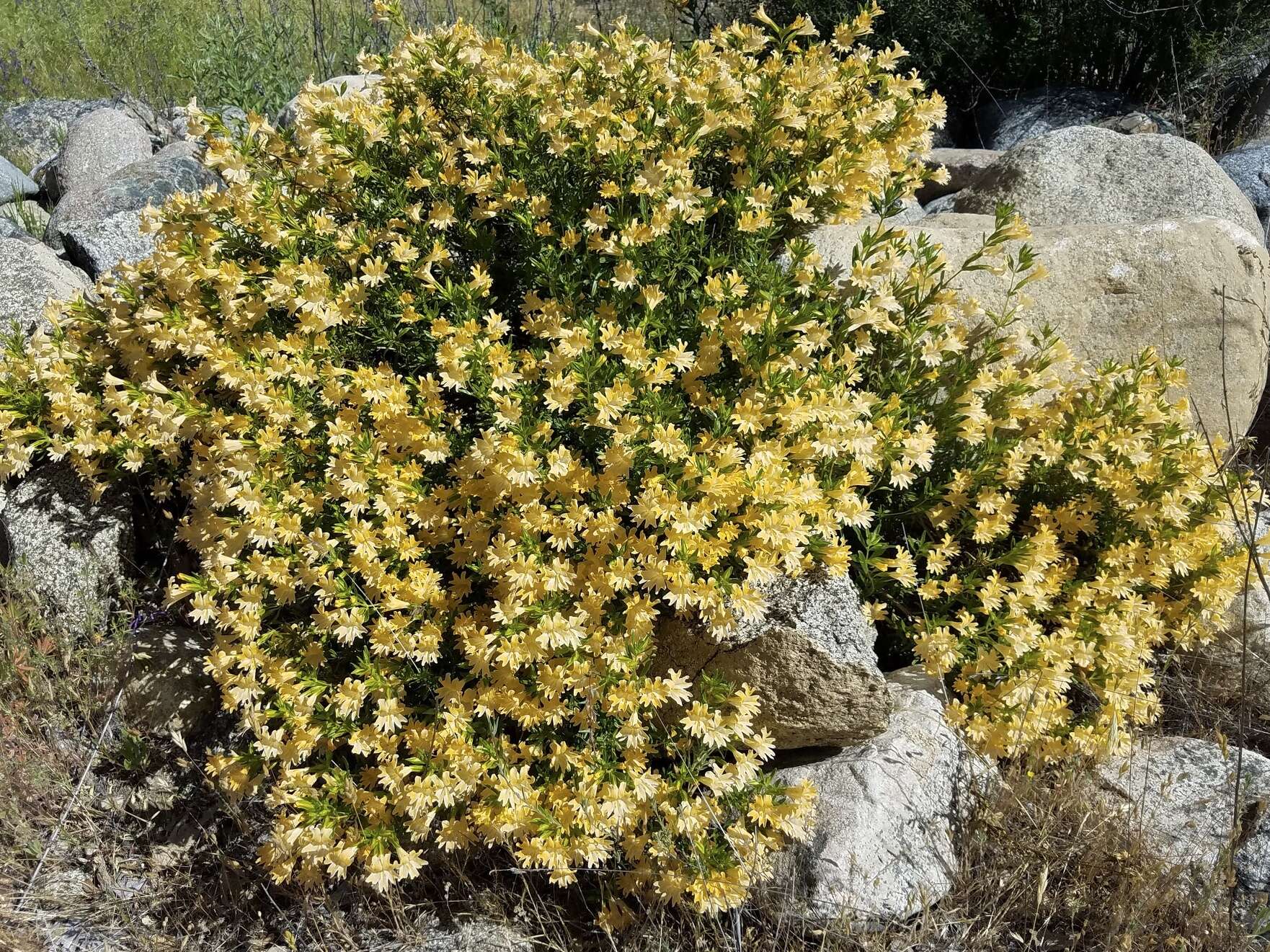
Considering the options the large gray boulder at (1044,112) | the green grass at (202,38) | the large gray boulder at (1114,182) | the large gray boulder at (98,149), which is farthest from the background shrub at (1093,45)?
the large gray boulder at (98,149)

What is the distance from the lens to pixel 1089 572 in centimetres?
286

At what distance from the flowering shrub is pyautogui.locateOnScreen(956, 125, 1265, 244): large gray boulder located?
4.56 ft

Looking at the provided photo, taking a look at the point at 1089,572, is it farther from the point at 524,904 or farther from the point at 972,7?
the point at 972,7

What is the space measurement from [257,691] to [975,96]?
22.9 ft

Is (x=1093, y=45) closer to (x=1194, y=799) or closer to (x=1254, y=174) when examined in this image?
(x=1254, y=174)

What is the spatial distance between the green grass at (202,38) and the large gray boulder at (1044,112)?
2.83m

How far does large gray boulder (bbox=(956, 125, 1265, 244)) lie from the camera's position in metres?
4.08

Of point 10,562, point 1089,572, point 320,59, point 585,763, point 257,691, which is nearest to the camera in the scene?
point 585,763

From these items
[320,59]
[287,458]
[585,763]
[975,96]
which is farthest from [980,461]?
[320,59]

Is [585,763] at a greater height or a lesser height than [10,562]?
lesser

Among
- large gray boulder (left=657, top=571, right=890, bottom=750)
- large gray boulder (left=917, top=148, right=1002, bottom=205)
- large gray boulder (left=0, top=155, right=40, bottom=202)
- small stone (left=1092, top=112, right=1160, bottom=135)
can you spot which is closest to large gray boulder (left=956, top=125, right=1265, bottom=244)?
large gray boulder (left=917, top=148, right=1002, bottom=205)

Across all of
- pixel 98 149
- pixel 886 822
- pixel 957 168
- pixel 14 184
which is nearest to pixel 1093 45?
pixel 957 168

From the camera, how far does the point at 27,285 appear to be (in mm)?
4113

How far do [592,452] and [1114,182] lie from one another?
10.0 ft
